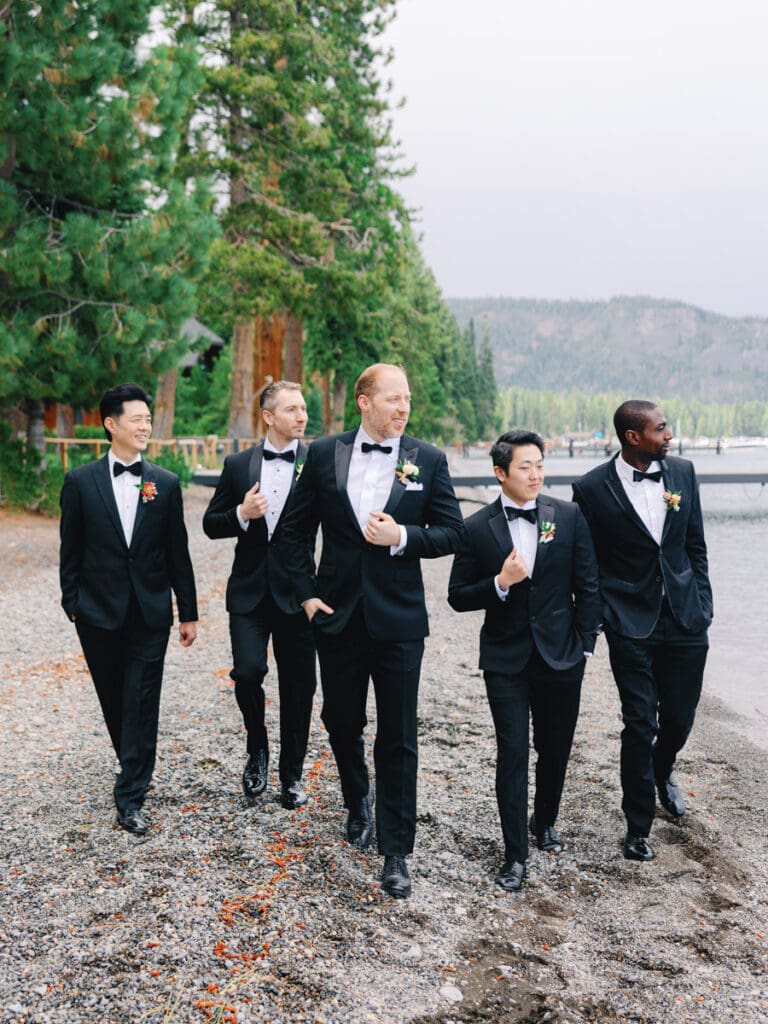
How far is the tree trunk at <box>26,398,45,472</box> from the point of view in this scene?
63.1ft

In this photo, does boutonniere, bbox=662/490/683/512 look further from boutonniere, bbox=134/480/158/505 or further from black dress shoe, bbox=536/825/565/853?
boutonniere, bbox=134/480/158/505

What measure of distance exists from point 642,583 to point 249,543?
2.09 m

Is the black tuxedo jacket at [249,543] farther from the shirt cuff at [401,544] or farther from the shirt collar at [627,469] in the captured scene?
the shirt collar at [627,469]

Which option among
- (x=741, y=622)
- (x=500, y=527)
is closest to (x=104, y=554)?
(x=500, y=527)

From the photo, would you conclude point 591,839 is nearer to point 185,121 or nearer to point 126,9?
point 126,9

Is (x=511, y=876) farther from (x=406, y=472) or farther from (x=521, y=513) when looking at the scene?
(x=406, y=472)

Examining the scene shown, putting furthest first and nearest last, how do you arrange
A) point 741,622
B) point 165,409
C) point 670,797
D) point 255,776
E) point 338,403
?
point 338,403 < point 165,409 < point 741,622 < point 670,797 < point 255,776

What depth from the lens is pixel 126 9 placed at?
17750 millimetres

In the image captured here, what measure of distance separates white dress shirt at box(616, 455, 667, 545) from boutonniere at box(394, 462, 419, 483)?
1.22 m

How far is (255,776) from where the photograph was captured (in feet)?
18.6

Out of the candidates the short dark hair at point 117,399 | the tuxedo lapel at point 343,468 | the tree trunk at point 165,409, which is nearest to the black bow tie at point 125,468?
the short dark hair at point 117,399

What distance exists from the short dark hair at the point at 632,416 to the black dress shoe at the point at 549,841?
2.01 metres

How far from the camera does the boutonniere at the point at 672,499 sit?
5.04 metres

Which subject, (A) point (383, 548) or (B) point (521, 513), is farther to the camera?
(B) point (521, 513)
